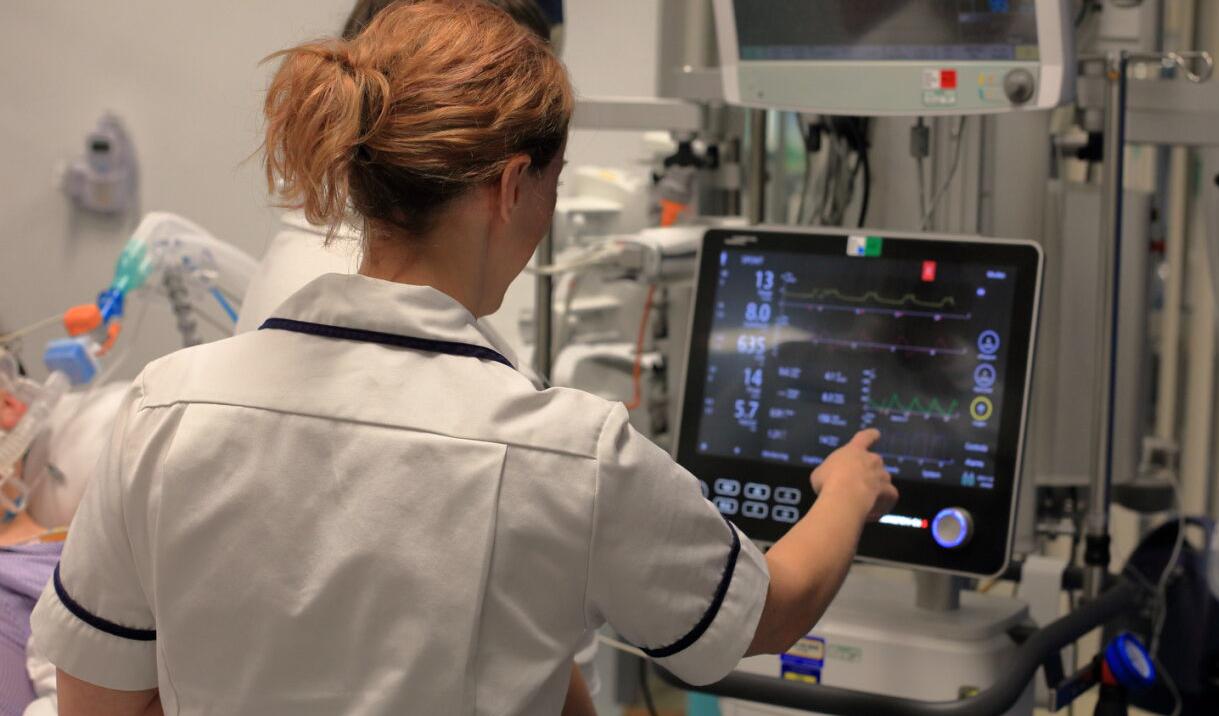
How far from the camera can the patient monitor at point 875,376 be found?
1.60m

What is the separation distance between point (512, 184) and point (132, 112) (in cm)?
296

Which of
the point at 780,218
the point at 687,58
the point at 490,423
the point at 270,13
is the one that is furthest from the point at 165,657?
the point at 270,13

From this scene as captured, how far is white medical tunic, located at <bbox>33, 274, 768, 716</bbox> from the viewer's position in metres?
1.00

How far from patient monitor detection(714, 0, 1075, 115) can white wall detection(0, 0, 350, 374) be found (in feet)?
6.84

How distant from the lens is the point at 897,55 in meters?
1.72

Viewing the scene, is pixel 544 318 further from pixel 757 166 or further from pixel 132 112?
pixel 132 112

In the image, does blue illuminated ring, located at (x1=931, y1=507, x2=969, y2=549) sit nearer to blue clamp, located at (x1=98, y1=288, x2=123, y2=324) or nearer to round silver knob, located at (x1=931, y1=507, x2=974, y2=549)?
round silver knob, located at (x1=931, y1=507, x2=974, y2=549)

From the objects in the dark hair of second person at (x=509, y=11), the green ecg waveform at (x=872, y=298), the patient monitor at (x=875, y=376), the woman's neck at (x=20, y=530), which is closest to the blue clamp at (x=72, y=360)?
the woman's neck at (x=20, y=530)

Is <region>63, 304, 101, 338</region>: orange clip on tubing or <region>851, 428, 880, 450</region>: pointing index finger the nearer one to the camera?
<region>851, 428, 880, 450</region>: pointing index finger

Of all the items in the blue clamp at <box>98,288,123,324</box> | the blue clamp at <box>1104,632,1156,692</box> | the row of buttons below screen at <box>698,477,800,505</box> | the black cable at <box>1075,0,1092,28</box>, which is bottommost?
the blue clamp at <box>1104,632,1156,692</box>

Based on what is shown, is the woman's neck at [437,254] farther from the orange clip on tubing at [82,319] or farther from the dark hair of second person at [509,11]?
the orange clip on tubing at [82,319]

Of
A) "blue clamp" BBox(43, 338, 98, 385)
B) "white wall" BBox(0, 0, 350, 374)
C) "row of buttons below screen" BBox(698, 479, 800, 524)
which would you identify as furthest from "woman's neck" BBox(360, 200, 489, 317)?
"white wall" BBox(0, 0, 350, 374)

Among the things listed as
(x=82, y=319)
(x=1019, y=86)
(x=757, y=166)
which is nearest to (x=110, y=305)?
(x=82, y=319)

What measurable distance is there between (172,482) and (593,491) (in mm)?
319
